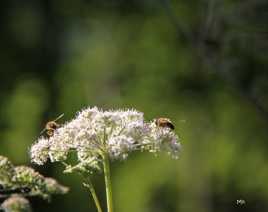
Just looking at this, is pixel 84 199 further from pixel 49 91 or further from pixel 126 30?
pixel 126 30

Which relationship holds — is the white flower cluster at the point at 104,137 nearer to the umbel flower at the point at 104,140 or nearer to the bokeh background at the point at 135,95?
the umbel flower at the point at 104,140

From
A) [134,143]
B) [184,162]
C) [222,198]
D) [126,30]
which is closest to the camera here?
[134,143]

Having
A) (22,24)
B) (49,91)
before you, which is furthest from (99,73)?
(22,24)

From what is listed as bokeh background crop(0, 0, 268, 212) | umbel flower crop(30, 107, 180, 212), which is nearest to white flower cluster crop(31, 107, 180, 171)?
umbel flower crop(30, 107, 180, 212)

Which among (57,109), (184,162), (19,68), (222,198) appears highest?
(19,68)

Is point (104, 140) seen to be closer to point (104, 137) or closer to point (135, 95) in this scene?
point (104, 137)

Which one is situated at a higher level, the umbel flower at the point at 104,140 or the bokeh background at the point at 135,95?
the bokeh background at the point at 135,95

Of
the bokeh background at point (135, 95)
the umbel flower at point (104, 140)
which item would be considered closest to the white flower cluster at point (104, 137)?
the umbel flower at point (104, 140)
